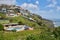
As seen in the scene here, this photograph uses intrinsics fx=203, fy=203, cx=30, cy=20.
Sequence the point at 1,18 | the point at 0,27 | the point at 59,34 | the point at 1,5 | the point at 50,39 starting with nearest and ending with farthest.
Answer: the point at 50,39 → the point at 59,34 → the point at 0,27 → the point at 1,18 → the point at 1,5

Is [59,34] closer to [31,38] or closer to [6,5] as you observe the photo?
[31,38]

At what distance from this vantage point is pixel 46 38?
12.9 m

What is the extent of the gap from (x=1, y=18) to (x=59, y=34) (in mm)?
26814

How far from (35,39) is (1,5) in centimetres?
6522

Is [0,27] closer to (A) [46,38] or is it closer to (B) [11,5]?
(A) [46,38]

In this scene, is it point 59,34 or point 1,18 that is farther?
point 1,18

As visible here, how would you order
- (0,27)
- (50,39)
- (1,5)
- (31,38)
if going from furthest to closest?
1. (1,5)
2. (0,27)
3. (50,39)
4. (31,38)

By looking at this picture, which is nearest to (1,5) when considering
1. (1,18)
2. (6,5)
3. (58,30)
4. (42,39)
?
(6,5)

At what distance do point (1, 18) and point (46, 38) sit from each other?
30955 millimetres

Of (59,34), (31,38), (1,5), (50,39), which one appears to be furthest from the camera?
(1,5)

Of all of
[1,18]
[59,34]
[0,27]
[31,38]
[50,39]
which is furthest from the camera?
[1,18]

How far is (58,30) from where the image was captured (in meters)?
18.3

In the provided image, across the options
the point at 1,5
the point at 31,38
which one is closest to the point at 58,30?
the point at 31,38

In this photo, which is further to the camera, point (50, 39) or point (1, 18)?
point (1, 18)
